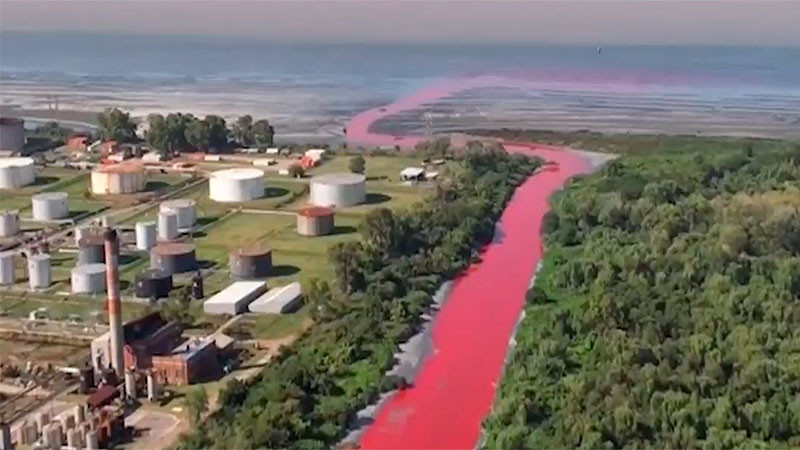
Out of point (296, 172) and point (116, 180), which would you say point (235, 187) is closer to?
point (116, 180)

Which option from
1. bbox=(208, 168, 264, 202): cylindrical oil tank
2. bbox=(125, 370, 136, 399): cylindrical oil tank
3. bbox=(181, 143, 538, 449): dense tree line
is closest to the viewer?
bbox=(181, 143, 538, 449): dense tree line

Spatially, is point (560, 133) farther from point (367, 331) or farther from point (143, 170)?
point (367, 331)

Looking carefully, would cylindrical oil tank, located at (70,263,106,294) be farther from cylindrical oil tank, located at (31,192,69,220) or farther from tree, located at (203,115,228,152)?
tree, located at (203,115,228,152)

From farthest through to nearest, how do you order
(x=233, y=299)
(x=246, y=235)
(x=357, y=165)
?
(x=357, y=165) < (x=246, y=235) < (x=233, y=299)

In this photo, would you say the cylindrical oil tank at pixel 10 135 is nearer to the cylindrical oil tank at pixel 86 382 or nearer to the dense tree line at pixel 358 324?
the dense tree line at pixel 358 324

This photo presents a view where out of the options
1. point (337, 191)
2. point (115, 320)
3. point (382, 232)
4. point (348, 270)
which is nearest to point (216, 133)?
point (337, 191)

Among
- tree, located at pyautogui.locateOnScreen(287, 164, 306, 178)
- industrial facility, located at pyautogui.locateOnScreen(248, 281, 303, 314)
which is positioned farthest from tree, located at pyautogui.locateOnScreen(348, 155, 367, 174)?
industrial facility, located at pyautogui.locateOnScreen(248, 281, 303, 314)
